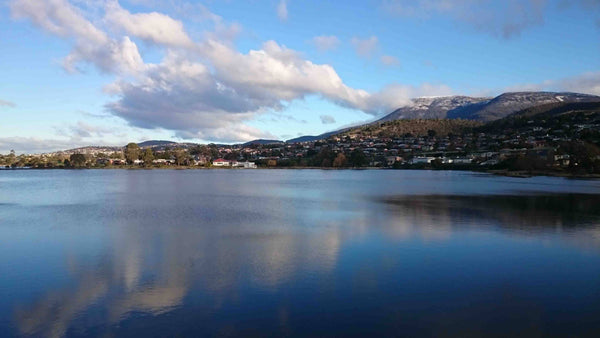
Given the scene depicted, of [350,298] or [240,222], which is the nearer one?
[350,298]

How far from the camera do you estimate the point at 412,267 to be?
34.5 feet

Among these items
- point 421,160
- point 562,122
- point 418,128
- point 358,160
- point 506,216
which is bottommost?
point 506,216

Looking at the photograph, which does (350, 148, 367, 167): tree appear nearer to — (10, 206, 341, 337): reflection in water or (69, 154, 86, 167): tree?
(69, 154, 86, 167): tree

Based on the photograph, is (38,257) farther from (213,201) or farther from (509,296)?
(213,201)

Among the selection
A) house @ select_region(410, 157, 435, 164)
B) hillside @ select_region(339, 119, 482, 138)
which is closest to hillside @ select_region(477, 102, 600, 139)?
hillside @ select_region(339, 119, 482, 138)

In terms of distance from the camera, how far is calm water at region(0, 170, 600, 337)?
706cm

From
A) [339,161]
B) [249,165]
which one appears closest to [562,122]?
[339,161]

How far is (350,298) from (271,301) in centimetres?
144

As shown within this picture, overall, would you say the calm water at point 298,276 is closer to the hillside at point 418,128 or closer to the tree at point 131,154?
the tree at point 131,154

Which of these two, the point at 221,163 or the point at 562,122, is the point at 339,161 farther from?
the point at 562,122

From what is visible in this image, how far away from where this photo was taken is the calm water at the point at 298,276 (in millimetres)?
7062

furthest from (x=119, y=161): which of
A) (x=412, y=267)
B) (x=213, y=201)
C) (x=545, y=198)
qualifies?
(x=412, y=267)

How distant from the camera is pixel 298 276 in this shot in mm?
9531

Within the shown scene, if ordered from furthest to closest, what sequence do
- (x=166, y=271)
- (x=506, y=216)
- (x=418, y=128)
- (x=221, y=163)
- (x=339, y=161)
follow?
(x=418, y=128), (x=221, y=163), (x=339, y=161), (x=506, y=216), (x=166, y=271)
